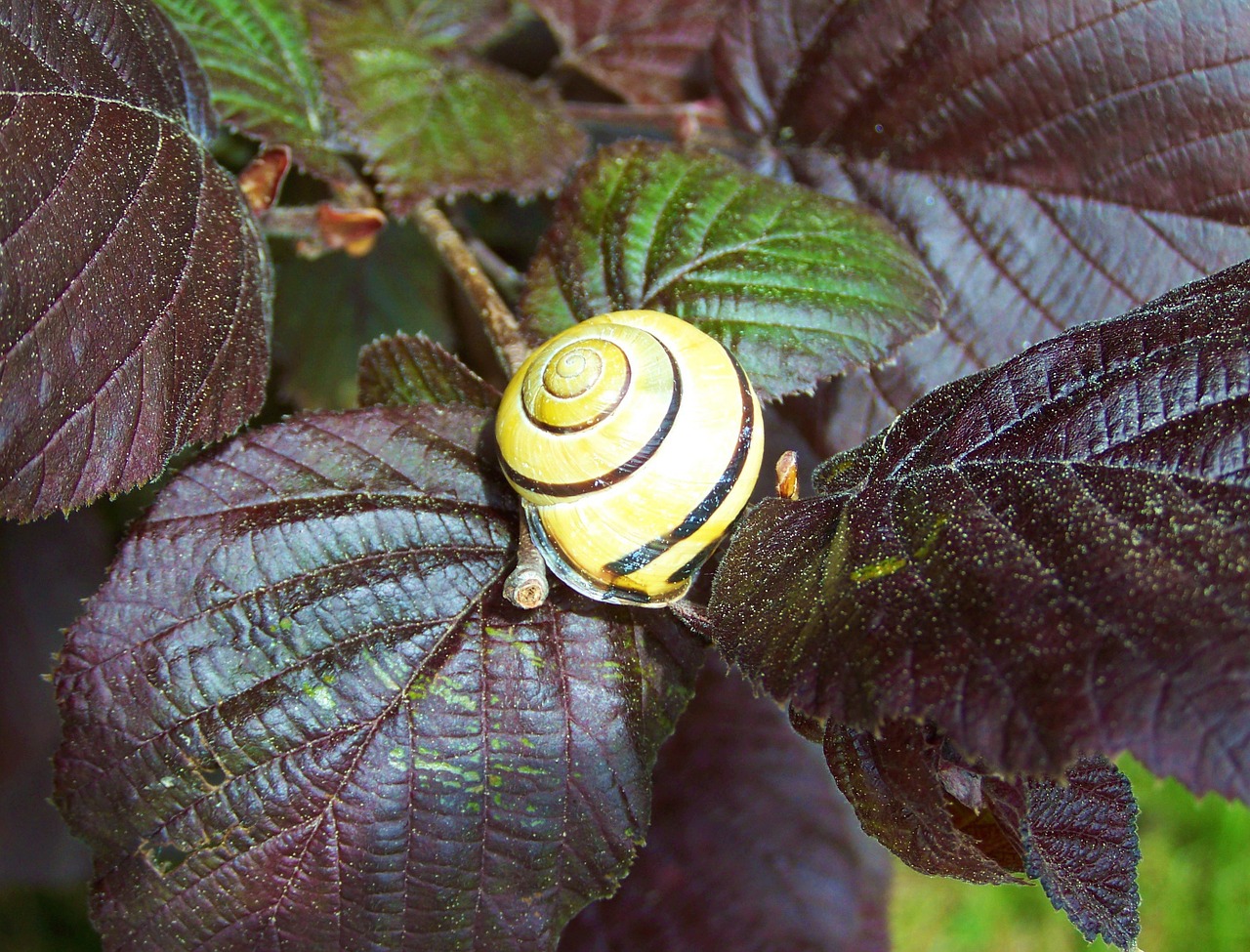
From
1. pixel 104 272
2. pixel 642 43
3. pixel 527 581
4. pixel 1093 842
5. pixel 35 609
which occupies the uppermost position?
pixel 104 272

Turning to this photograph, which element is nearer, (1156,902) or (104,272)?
(104,272)

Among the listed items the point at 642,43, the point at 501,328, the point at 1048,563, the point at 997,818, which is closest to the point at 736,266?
the point at 501,328

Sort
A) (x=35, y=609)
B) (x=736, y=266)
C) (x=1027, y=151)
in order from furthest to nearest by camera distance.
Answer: (x=35, y=609), (x=1027, y=151), (x=736, y=266)

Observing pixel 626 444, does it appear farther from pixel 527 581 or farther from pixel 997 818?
pixel 997 818

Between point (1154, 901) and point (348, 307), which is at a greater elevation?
point (348, 307)

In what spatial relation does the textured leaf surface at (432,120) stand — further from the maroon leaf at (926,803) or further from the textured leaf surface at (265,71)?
Answer: the maroon leaf at (926,803)

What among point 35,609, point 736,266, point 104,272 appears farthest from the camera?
point 35,609

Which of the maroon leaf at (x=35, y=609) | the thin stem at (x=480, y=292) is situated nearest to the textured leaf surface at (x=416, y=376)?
the thin stem at (x=480, y=292)

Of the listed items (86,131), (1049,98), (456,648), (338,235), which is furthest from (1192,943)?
(86,131)
